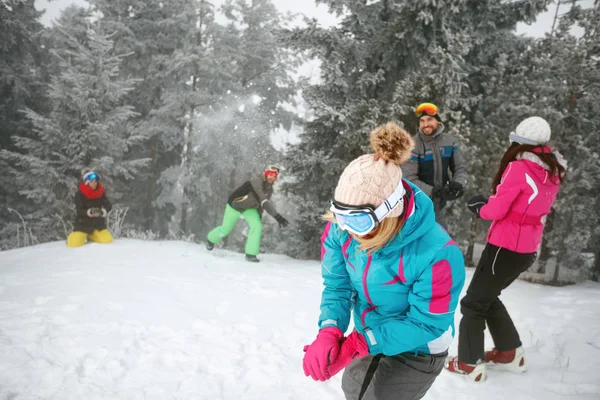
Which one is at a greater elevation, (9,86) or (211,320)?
(9,86)

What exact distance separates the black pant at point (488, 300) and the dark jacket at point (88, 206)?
7319 mm

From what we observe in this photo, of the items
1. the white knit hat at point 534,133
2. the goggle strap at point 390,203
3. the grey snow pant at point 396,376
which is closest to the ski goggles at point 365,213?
the goggle strap at point 390,203

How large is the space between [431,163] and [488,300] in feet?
6.12

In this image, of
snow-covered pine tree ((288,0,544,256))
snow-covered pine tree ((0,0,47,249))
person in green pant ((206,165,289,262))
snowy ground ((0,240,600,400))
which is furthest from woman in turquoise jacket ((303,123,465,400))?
snow-covered pine tree ((0,0,47,249))

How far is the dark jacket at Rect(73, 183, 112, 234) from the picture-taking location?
727 centimetres

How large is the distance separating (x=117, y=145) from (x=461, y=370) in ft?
47.4

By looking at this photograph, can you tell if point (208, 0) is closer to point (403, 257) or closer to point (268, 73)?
point (268, 73)

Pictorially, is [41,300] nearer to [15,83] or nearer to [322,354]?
[322,354]

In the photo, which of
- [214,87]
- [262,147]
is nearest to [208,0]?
[214,87]

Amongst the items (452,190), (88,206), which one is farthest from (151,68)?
(452,190)

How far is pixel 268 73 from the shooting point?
58.8ft

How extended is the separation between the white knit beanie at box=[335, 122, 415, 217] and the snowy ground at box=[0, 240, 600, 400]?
73.7 inches

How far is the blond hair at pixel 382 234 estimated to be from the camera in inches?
67.2

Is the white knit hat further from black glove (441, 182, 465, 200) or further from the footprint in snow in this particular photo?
the footprint in snow
